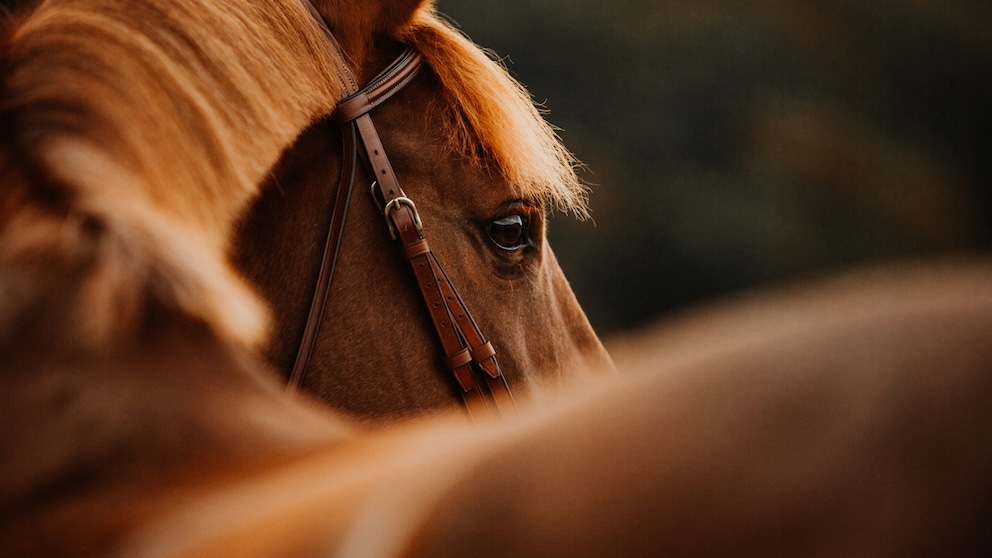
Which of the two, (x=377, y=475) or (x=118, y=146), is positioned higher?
(x=118, y=146)

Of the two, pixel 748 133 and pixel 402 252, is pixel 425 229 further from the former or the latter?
pixel 748 133

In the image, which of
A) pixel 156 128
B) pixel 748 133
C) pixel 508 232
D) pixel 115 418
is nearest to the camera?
pixel 115 418

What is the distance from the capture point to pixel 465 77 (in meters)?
1.00

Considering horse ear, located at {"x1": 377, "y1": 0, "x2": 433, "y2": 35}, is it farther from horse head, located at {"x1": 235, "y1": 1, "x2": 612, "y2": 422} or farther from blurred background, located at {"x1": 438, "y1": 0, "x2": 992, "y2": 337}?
blurred background, located at {"x1": 438, "y1": 0, "x2": 992, "y2": 337}

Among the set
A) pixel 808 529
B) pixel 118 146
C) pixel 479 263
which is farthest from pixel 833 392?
pixel 479 263

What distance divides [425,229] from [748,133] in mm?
6632

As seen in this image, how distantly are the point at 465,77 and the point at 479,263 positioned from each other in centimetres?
26

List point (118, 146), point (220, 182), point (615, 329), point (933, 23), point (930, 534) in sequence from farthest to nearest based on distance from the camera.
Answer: point (933, 23), point (615, 329), point (220, 182), point (118, 146), point (930, 534)

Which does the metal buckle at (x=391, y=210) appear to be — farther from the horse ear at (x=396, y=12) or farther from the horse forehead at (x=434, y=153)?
the horse ear at (x=396, y=12)

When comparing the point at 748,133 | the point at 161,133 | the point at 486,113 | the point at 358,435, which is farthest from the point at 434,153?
the point at 748,133

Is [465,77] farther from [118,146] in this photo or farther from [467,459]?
[467,459]

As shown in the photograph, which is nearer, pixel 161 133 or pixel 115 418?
pixel 115 418

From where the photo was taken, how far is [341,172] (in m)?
0.90

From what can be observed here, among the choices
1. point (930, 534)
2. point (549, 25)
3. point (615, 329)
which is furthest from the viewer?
point (549, 25)
